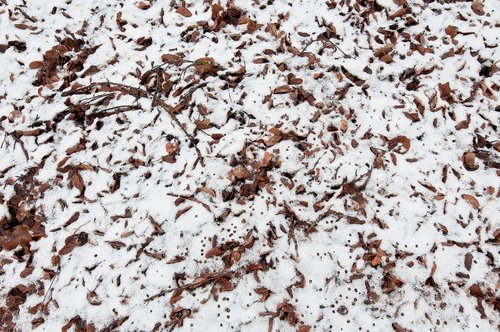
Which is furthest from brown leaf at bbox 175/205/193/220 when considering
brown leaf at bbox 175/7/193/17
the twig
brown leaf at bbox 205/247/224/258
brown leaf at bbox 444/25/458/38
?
brown leaf at bbox 444/25/458/38

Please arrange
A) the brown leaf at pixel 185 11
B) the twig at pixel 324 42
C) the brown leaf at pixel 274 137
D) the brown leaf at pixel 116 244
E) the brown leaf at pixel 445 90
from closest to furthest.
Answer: the brown leaf at pixel 116 244, the brown leaf at pixel 274 137, the brown leaf at pixel 445 90, the twig at pixel 324 42, the brown leaf at pixel 185 11

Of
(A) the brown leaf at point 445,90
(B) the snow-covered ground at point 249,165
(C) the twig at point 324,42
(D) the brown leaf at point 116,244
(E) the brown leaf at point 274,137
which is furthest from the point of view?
(C) the twig at point 324,42

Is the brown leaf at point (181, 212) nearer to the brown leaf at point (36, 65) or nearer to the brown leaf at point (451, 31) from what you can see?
the brown leaf at point (36, 65)

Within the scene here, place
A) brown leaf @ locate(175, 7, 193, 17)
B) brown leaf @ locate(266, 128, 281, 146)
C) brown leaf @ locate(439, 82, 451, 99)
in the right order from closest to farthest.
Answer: brown leaf @ locate(266, 128, 281, 146) → brown leaf @ locate(439, 82, 451, 99) → brown leaf @ locate(175, 7, 193, 17)

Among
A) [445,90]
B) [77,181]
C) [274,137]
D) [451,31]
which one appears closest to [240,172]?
[274,137]

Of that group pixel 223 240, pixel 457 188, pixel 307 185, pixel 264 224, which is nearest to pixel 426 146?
pixel 457 188

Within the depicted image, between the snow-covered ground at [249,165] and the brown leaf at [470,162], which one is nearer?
the snow-covered ground at [249,165]

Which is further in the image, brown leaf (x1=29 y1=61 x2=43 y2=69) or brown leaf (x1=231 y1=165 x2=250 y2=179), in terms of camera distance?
brown leaf (x1=29 y1=61 x2=43 y2=69)

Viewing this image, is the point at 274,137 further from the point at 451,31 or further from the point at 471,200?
the point at 451,31

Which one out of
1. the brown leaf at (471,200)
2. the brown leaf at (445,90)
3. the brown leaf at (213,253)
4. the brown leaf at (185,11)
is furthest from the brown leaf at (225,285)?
the brown leaf at (185,11)

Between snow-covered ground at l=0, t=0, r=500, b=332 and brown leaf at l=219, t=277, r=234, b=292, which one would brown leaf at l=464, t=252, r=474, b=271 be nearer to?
snow-covered ground at l=0, t=0, r=500, b=332
